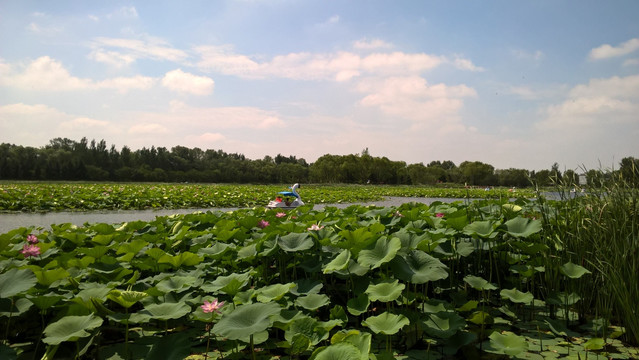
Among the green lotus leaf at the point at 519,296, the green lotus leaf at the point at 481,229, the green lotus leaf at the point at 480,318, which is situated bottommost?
the green lotus leaf at the point at 480,318

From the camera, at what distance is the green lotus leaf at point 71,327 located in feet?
5.54

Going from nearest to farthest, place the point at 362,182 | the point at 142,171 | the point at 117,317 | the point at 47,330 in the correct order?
1. the point at 47,330
2. the point at 117,317
3. the point at 142,171
4. the point at 362,182

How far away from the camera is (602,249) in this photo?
Answer: 2869mm

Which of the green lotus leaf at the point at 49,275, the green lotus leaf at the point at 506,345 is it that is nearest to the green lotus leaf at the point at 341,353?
the green lotus leaf at the point at 506,345

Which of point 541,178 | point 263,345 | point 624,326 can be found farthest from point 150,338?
point 541,178

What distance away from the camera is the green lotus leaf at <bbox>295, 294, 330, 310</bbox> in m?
2.12

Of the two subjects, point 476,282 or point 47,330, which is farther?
point 476,282

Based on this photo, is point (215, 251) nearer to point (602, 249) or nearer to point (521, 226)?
point (521, 226)

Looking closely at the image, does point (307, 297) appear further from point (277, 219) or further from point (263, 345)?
point (277, 219)

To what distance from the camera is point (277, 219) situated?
4.19 meters

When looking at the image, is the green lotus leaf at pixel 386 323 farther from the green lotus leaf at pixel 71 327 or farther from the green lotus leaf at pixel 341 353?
the green lotus leaf at pixel 71 327

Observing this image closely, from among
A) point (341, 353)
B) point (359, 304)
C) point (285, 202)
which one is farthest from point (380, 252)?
point (285, 202)

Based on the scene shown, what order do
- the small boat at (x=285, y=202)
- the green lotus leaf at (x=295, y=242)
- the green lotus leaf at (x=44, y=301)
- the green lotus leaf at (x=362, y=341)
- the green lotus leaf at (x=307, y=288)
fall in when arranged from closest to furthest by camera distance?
the green lotus leaf at (x=362, y=341)
the green lotus leaf at (x=44, y=301)
the green lotus leaf at (x=307, y=288)
the green lotus leaf at (x=295, y=242)
the small boat at (x=285, y=202)

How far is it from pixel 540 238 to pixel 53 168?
53.8 meters
